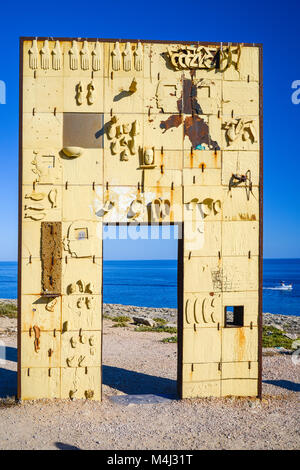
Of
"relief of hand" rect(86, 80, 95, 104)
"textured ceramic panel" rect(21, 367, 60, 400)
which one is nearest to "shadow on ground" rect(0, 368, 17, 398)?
"textured ceramic panel" rect(21, 367, 60, 400)

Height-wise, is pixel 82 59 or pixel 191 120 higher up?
pixel 82 59

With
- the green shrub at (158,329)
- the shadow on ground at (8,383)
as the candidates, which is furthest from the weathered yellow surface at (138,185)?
the green shrub at (158,329)

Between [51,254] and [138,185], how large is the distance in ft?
9.05

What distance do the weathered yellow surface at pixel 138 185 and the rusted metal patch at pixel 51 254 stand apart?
0.05 m

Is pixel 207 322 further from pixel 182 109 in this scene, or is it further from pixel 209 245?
pixel 182 109

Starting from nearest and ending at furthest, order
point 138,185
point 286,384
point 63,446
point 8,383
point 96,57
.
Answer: point 63,446 → point 96,57 → point 138,185 → point 8,383 → point 286,384

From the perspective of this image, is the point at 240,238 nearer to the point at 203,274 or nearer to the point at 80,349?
the point at 203,274

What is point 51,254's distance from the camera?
929 cm

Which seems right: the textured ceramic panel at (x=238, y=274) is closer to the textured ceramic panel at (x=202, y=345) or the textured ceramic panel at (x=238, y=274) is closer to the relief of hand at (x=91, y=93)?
the textured ceramic panel at (x=202, y=345)

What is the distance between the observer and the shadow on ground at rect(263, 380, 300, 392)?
35.3ft

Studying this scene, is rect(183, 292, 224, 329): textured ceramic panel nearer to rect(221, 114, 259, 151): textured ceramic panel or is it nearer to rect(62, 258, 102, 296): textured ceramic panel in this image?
rect(62, 258, 102, 296): textured ceramic panel

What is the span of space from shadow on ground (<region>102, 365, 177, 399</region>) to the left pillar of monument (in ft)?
5.67

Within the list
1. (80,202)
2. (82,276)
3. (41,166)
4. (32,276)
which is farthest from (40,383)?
(41,166)

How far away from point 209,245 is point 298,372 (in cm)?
593
